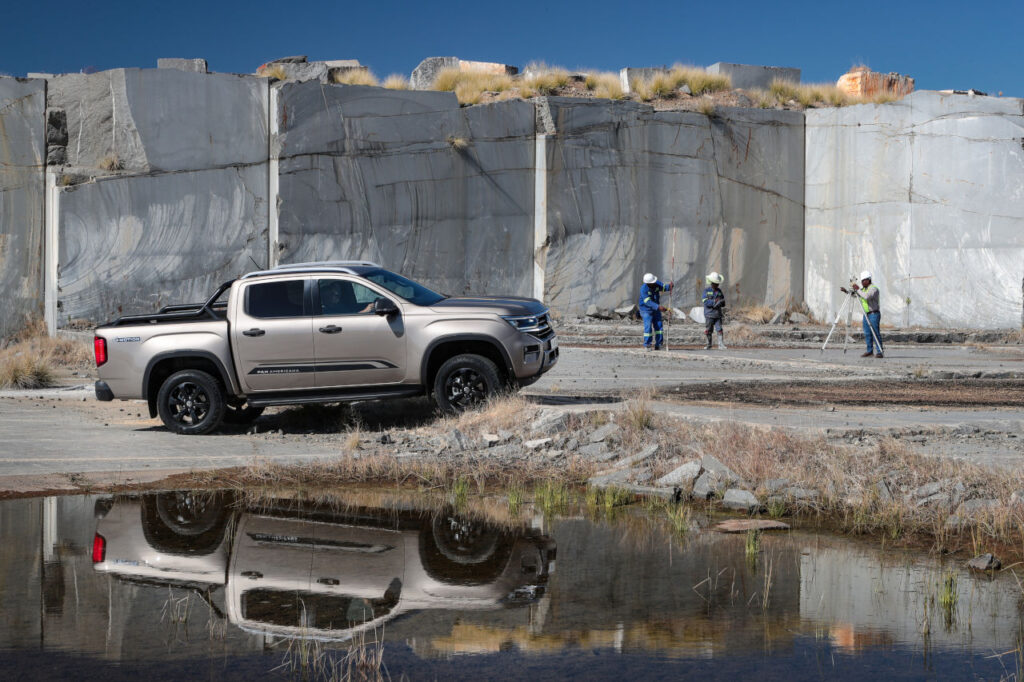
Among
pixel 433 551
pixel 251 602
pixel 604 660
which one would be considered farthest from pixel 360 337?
pixel 604 660

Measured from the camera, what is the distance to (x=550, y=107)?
29.8m

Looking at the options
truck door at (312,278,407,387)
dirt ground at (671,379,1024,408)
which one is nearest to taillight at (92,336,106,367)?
truck door at (312,278,407,387)

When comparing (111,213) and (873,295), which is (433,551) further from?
(111,213)

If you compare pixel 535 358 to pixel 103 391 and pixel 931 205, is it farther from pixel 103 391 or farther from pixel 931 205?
pixel 931 205

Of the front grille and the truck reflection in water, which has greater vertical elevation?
the front grille

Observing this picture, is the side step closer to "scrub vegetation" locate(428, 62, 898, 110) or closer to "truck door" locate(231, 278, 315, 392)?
"truck door" locate(231, 278, 315, 392)

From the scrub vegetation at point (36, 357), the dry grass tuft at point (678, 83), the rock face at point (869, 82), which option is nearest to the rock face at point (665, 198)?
the dry grass tuft at point (678, 83)

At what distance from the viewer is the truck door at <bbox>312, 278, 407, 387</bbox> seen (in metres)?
12.4

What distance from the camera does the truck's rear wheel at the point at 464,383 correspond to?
1233 centimetres

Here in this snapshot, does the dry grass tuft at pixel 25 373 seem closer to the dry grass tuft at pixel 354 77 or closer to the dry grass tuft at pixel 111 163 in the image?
the dry grass tuft at pixel 111 163

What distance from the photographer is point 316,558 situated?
703 cm

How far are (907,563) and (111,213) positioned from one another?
23491mm

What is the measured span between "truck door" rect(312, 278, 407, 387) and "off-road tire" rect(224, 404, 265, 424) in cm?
169

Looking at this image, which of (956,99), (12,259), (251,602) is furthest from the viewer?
(956,99)
